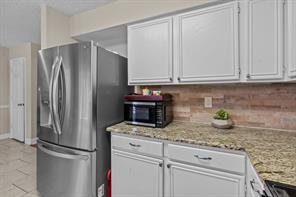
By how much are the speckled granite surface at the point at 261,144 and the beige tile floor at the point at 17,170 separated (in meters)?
1.58

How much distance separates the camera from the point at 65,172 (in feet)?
5.64

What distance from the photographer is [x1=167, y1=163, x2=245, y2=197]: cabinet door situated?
1.19 metres

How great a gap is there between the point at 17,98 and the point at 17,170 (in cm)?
237

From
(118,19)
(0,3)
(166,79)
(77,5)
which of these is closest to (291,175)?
(166,79)

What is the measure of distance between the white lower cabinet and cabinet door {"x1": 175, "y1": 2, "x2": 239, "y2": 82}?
0.75 metres

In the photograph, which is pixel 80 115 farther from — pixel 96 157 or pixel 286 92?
pixel 286 92

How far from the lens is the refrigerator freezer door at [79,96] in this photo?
160cm

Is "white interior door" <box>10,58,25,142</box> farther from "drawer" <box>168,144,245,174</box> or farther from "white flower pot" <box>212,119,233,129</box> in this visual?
"white flower pot" <box>212,119,233,129</box>

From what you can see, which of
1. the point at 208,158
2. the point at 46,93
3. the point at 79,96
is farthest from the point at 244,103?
the point at 46,93

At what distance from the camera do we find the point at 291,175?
2.50 feet

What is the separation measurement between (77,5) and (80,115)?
1.73m

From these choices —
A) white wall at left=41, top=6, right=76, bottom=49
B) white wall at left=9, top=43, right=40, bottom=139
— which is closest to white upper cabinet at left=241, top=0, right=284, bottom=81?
white wall at left=41, top=6, right=76, bottom=49

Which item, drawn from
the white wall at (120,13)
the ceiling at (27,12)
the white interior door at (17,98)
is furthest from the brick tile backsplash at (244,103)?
the white interior door at (17,98)

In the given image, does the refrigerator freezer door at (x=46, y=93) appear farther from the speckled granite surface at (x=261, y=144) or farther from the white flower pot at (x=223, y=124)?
the white flower pot at (x=223, y=124)
